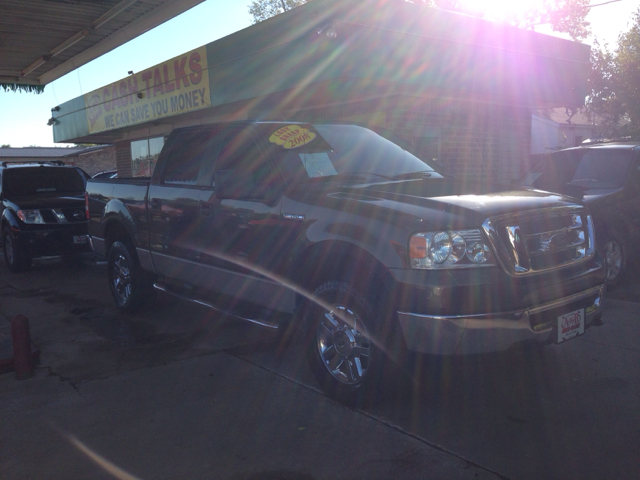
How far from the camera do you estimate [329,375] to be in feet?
13.7

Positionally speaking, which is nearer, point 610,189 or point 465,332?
point 465,332

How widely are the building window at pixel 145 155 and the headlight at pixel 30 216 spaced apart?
20.3 feet

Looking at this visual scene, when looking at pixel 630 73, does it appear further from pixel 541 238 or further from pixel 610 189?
pixel 541 238

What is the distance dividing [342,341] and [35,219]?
25.9 feet

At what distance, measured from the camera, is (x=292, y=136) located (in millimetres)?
4945

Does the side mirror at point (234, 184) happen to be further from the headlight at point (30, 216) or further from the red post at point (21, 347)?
the headlight at point (30, 216)

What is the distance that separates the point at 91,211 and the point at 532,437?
614 cm

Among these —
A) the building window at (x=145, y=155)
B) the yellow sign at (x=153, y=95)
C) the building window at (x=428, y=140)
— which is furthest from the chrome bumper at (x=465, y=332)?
the building window at (x=145, y=155)

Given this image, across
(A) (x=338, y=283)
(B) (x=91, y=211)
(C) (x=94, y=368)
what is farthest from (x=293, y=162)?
(B) (x=91, y=211)

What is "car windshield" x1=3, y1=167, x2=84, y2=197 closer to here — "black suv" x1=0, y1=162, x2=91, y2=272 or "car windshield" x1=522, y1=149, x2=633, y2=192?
"black suv" x1=0, y1=162, x2=91, y2=272

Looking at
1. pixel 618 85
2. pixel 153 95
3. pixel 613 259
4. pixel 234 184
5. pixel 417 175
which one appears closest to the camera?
pixel 234 184

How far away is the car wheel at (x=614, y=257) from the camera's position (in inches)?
280

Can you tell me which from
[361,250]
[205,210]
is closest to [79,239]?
[205,210]

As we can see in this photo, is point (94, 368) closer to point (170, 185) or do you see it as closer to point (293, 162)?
point (170, 185)
